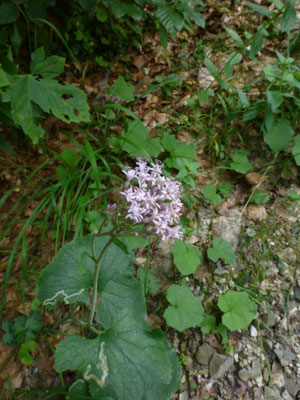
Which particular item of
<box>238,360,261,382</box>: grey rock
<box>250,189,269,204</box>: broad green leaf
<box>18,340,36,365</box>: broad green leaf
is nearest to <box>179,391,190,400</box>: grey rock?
<box>238,360,261,382</box>: grey rock

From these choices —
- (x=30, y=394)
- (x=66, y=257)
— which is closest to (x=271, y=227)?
(x=66, y=257)

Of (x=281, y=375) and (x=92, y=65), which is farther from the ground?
(x=92, y=65)

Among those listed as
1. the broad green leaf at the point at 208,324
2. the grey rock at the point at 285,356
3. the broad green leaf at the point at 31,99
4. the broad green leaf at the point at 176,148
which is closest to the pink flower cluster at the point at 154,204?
the broad green leaf at the point at 31,99

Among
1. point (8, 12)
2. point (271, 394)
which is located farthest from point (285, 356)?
point (8, 12)

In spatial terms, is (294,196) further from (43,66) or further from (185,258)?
(43,66)

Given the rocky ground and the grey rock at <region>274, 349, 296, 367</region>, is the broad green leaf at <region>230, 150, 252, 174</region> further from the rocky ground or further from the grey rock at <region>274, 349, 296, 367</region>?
the grey rock at <region>274, 349, 296, 367</region>

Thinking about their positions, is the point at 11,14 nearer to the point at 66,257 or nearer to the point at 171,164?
the point at 171,164
